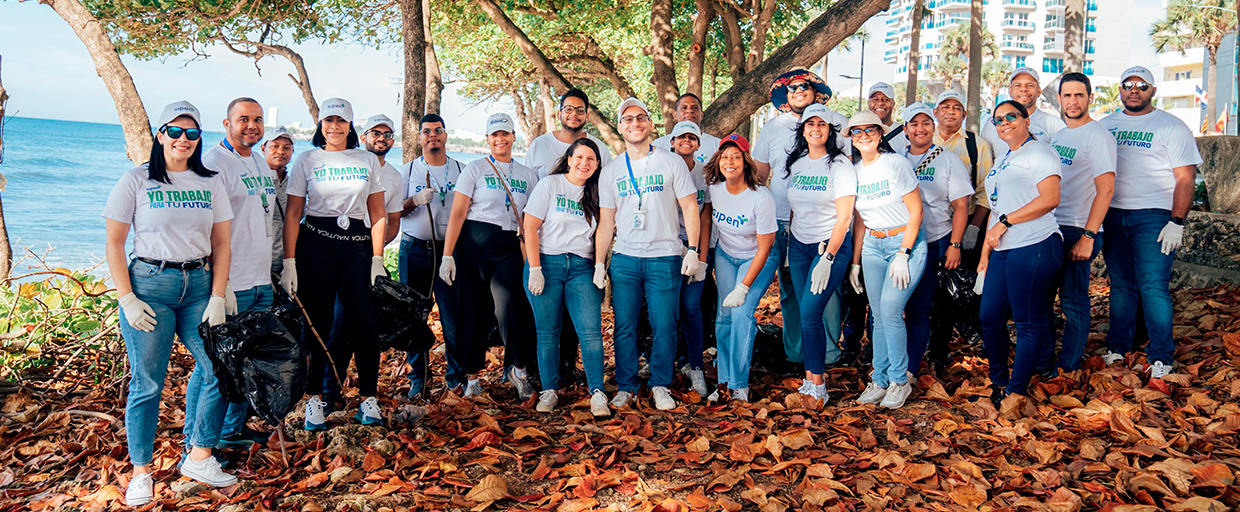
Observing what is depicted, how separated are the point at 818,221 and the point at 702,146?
1.17 metres

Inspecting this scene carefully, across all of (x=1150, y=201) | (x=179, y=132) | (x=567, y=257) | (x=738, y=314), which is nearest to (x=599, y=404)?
(x=567, y=257)

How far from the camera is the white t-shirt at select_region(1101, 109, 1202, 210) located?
4.71m

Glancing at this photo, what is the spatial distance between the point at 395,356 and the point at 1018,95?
525 centimetres

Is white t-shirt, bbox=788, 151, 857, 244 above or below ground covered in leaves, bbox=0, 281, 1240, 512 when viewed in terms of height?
above

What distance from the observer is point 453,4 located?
33.2 ft

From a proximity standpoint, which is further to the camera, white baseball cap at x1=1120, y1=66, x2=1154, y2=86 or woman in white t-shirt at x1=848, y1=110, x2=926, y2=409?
white baseball cap at x1=1120, y1=66, x2=1154, y2=86

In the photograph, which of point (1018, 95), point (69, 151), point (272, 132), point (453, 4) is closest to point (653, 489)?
point (272, 132)

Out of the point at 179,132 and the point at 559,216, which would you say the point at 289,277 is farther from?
the point at 559,216

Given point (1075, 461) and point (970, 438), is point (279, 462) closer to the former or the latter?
point (970, 438)

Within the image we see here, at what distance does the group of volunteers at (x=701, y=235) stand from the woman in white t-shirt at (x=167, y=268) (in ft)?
0.43

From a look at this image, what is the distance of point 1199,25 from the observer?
38.2 meters

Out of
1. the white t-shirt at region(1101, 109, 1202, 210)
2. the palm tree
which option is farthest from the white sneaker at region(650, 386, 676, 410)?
the palm tree

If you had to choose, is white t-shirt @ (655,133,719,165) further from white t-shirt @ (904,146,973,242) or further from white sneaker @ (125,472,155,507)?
white sneaker @ (125,472,155,507)

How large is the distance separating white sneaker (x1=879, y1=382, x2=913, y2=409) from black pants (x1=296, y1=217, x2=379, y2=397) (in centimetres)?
299
